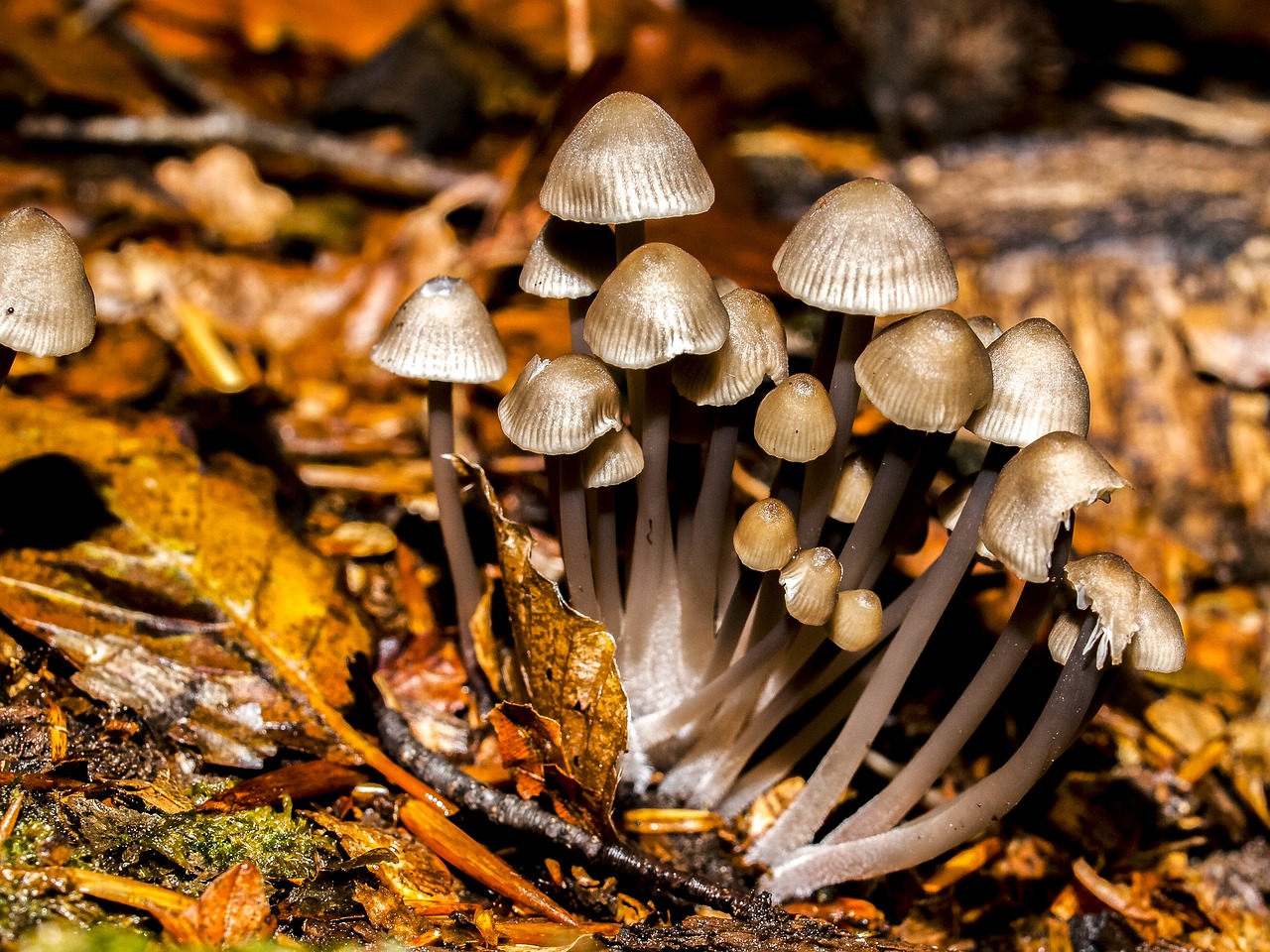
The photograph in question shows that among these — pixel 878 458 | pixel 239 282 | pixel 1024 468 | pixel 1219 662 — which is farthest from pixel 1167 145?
pixel 239 282

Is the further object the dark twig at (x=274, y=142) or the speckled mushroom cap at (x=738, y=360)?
the dark twig at (x=274, y=142)

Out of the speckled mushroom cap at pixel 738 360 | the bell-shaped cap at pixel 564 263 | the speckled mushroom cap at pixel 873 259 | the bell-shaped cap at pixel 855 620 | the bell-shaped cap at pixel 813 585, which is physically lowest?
the bell-shaped cap at pixel 855 620

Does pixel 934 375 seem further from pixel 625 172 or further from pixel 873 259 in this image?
pixel 625 172

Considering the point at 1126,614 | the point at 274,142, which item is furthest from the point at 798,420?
the point at 274,142

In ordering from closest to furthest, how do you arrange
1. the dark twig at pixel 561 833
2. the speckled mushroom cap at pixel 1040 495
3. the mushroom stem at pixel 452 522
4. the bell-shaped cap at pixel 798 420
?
1. the speckled mushroom cap at pixel 1040 495
2. the bell-shaped cap at pixel 798 420
3. the dark twig at pixel 561 833
4. the mushroom stem at pixel 452 522

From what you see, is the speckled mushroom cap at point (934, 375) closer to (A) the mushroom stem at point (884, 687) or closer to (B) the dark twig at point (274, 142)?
(A) the mushroom stem at point (884, 687)

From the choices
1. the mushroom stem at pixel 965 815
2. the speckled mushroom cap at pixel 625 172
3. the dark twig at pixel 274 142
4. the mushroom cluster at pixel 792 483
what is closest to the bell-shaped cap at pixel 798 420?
the mushroom cluster at pixel 792 483

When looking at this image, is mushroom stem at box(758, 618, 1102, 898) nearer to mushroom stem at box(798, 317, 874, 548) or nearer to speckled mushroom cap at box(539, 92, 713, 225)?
mushroom stem at box(798, 317, 874, 548)
